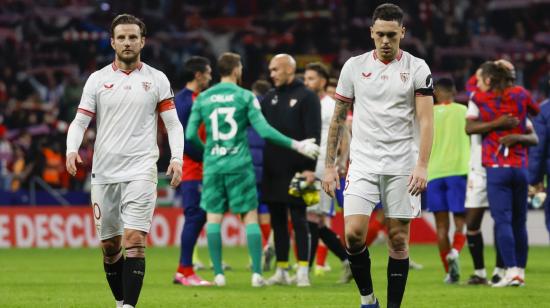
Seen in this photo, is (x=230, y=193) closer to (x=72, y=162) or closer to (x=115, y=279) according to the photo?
(x=115, y=279)

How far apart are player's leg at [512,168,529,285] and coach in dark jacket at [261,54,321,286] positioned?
7.13 feet

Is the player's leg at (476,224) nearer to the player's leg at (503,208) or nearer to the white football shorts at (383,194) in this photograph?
the player's leg at (503,208)

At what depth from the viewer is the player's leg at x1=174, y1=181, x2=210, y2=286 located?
12688mm

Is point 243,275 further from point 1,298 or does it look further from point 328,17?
point 328,17

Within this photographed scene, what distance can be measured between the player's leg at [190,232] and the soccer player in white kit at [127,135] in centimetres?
385

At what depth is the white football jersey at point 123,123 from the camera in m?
8.65

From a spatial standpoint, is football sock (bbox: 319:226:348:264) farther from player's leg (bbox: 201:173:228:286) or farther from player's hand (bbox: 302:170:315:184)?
player's leg (bbox: 201:173:228:286)

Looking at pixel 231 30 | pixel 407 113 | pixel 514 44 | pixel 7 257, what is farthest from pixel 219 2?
pixel 407 113

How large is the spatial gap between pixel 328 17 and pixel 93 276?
58.9 ft

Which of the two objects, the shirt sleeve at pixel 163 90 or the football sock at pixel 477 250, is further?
the football sock at pixel 477 250

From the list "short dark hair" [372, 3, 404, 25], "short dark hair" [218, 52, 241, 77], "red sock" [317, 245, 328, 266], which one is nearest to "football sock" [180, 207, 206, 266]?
"short dark hair" [218, 52, 241, 77]

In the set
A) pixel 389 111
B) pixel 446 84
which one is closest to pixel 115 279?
pixel 389 111

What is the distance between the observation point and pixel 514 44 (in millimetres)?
29672

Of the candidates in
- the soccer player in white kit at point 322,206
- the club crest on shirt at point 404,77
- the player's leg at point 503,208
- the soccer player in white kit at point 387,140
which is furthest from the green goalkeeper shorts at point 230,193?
the club crest on shirt at point 404,77
